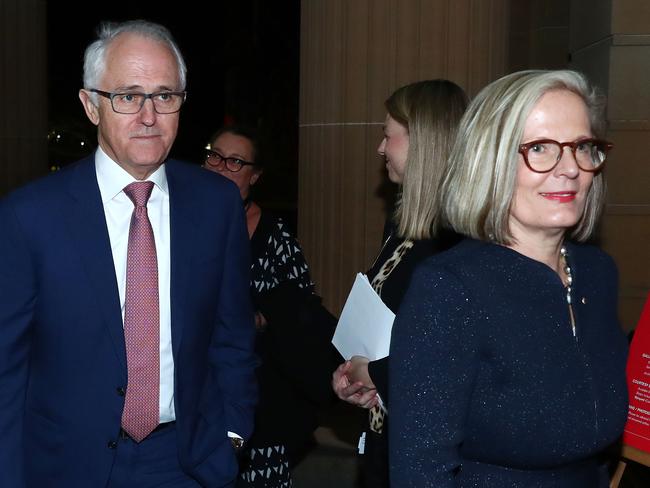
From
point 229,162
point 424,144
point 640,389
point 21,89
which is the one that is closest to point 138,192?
point 424,144

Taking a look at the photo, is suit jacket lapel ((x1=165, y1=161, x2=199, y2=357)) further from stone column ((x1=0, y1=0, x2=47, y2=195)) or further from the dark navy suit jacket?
stone column ((x1=0, y1=0, x2=47, y2=195))

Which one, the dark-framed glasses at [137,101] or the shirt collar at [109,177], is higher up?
the dark-framed glasses at [137,101]

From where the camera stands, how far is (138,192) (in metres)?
3.27

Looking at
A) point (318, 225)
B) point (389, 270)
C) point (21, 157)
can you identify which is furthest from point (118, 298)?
point (21, 157)

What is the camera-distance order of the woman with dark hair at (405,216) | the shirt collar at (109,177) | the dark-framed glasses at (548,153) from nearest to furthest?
the dark-framed glasses at (548,153) < the shirt collar at (109,177) < the woman with dark hair at (405,216)

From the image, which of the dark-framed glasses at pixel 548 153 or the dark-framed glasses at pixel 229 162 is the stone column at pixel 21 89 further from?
the dark-framed glasses at pixel 548 153

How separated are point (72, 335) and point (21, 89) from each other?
7.82 metres

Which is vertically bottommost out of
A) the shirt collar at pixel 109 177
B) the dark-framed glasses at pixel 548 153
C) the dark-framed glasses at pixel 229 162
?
the dark-framed glasses at pixel 229 162

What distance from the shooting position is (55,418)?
3146 millimetres

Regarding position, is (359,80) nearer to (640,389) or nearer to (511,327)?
(640,389)

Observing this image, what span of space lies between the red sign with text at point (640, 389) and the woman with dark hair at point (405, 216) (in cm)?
86

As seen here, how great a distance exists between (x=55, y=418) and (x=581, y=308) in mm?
1600

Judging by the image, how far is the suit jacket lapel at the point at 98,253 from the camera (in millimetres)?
3100

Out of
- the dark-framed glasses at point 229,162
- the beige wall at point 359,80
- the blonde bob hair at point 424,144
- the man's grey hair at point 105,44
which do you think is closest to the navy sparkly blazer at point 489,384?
the blonde bob hair at point 424,144
